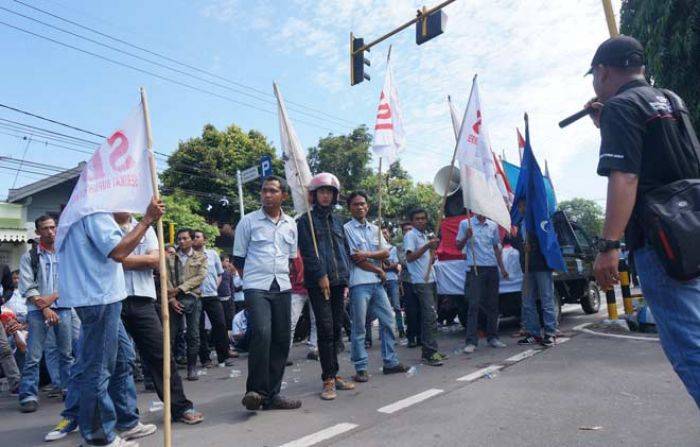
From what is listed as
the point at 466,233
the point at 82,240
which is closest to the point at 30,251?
the point at 82,240

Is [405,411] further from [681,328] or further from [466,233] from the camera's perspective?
[466,233]

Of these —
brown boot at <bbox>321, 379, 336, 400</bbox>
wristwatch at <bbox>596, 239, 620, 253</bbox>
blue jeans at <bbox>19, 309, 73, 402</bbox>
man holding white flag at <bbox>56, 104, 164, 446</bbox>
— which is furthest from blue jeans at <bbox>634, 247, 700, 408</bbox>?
blue jeans at <bbox>19, 309, 73, 402</bbox>

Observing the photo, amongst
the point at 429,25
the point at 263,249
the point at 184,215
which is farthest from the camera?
the point at 184,215

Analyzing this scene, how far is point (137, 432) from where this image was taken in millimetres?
4020

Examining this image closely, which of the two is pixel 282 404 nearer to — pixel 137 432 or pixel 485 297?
pixel 137 432

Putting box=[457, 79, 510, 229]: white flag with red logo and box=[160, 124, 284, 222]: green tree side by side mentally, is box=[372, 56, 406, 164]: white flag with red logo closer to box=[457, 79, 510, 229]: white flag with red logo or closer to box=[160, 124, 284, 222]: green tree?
box=[457, 79, 510, 229]: white flag with red logo

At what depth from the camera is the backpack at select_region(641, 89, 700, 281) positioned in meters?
2.16

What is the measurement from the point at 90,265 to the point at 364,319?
9.25 ft

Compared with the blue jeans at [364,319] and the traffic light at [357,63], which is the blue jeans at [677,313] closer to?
the blue jeans at [364,319]

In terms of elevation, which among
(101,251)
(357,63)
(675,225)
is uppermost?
(357,63)

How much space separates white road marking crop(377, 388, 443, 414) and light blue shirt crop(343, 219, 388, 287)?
4.30 feet

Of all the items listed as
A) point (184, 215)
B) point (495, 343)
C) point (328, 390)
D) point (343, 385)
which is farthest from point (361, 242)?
point (184, 215)

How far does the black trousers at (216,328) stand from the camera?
281 inches

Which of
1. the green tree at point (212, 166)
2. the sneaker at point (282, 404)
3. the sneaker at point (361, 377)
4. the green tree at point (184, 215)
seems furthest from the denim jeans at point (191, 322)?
the green tree at point (212, 166)
